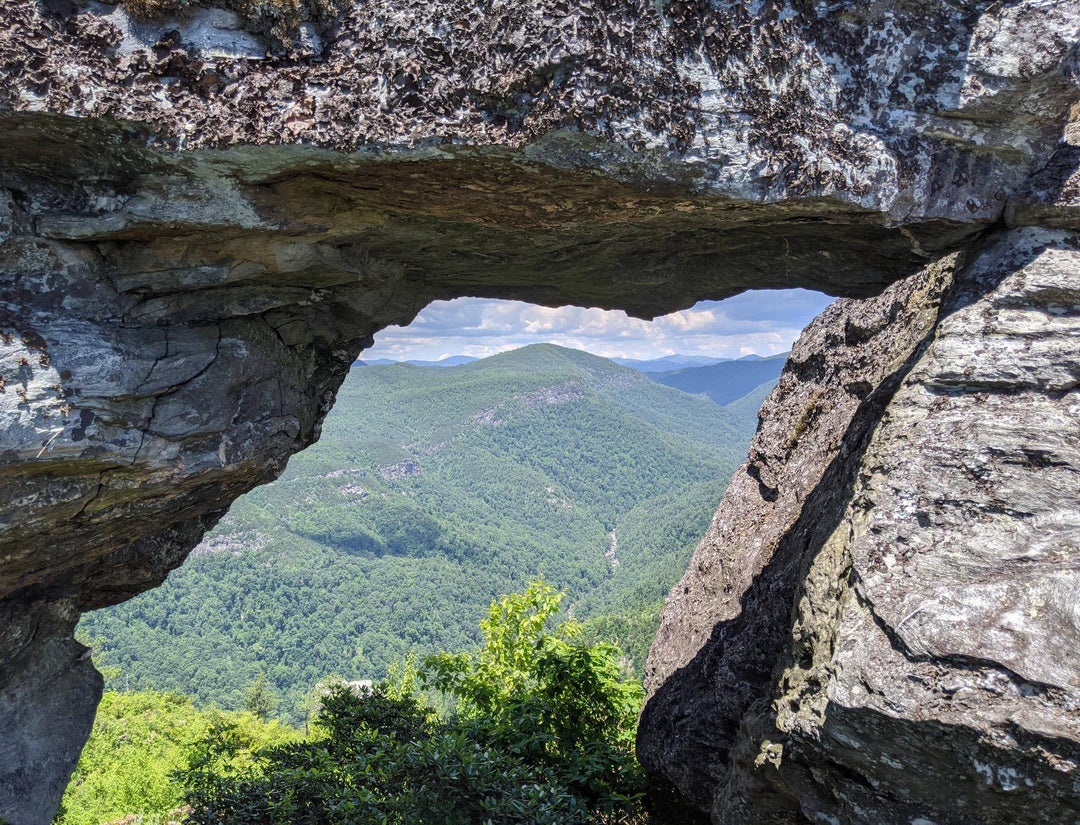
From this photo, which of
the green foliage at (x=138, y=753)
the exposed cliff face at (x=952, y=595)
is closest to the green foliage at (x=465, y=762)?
the green foliage at (x=138, y=753)

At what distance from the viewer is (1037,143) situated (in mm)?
5750

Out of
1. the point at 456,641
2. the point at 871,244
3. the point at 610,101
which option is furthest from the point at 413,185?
the point at 456,641

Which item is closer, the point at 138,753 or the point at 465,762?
the point at 465,762

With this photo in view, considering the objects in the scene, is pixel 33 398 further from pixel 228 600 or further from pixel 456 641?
pixel 228 600

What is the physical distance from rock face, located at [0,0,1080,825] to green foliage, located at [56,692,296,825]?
684cm

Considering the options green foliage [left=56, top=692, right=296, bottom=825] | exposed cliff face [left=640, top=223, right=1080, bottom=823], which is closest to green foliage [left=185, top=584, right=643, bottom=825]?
green foliage [left=56, top=692, right=296, bottom=825]

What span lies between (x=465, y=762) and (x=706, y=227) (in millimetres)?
6298

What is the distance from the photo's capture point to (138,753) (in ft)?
75.6

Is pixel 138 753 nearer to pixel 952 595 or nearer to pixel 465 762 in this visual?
pixel 465 762

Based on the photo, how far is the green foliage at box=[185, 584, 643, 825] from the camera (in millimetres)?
7141

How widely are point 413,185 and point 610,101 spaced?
193cm

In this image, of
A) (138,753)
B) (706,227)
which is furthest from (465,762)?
(138,753)

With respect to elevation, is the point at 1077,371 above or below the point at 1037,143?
below

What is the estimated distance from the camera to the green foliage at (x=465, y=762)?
714 cm
